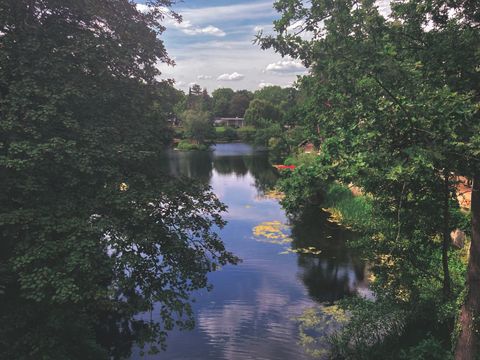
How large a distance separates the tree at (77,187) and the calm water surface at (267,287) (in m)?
4.65

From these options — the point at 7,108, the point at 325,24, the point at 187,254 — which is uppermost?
the point at 325,24

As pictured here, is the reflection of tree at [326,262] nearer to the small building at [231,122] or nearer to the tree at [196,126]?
the tree at [196,126]

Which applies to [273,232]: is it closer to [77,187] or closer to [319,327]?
[319,327]

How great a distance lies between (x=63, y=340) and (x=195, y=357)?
4412 mm

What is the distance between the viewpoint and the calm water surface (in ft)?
42.4

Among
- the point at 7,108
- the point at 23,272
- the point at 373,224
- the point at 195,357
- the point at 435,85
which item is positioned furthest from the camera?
the point at 195,357

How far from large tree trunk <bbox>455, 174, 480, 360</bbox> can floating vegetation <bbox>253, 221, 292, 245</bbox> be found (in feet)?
52.4

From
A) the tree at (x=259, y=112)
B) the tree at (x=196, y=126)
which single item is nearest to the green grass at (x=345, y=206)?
the tree at (x=196, y=126)

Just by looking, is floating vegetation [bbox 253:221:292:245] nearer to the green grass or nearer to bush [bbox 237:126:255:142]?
the green grass

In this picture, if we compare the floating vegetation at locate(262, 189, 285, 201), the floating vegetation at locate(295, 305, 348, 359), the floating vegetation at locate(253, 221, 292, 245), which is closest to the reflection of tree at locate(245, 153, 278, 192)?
the floating vegetation at locate(262, 189, 285, 201)

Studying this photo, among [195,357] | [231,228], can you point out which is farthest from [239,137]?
[195,357]

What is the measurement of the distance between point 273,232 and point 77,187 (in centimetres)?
1830

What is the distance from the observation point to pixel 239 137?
121 m

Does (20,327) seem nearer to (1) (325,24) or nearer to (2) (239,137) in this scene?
(1) (325,24)
